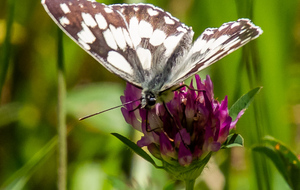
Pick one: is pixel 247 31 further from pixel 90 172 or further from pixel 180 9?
pixel 180 9

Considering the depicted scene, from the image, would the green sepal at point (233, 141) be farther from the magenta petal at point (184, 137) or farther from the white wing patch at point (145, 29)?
the white wing patch at point (145, 29)

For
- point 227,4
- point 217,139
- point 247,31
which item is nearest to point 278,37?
point 227,4

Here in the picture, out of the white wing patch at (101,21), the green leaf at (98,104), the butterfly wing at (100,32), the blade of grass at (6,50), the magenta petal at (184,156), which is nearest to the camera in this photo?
the magenta petal at (184,156)

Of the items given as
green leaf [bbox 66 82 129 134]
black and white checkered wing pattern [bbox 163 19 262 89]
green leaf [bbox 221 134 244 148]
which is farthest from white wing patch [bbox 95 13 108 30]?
green leaf [bbox 66 82 129 134]

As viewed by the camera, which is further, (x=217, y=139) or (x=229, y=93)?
(x=229, y=93)

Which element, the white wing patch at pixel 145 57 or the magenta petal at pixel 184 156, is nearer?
the magenta petal at pixel 184 156

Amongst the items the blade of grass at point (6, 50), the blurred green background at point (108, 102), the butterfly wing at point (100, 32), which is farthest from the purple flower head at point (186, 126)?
the blade of grass at point (6, 50)

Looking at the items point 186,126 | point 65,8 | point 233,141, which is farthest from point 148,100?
point 65,8
